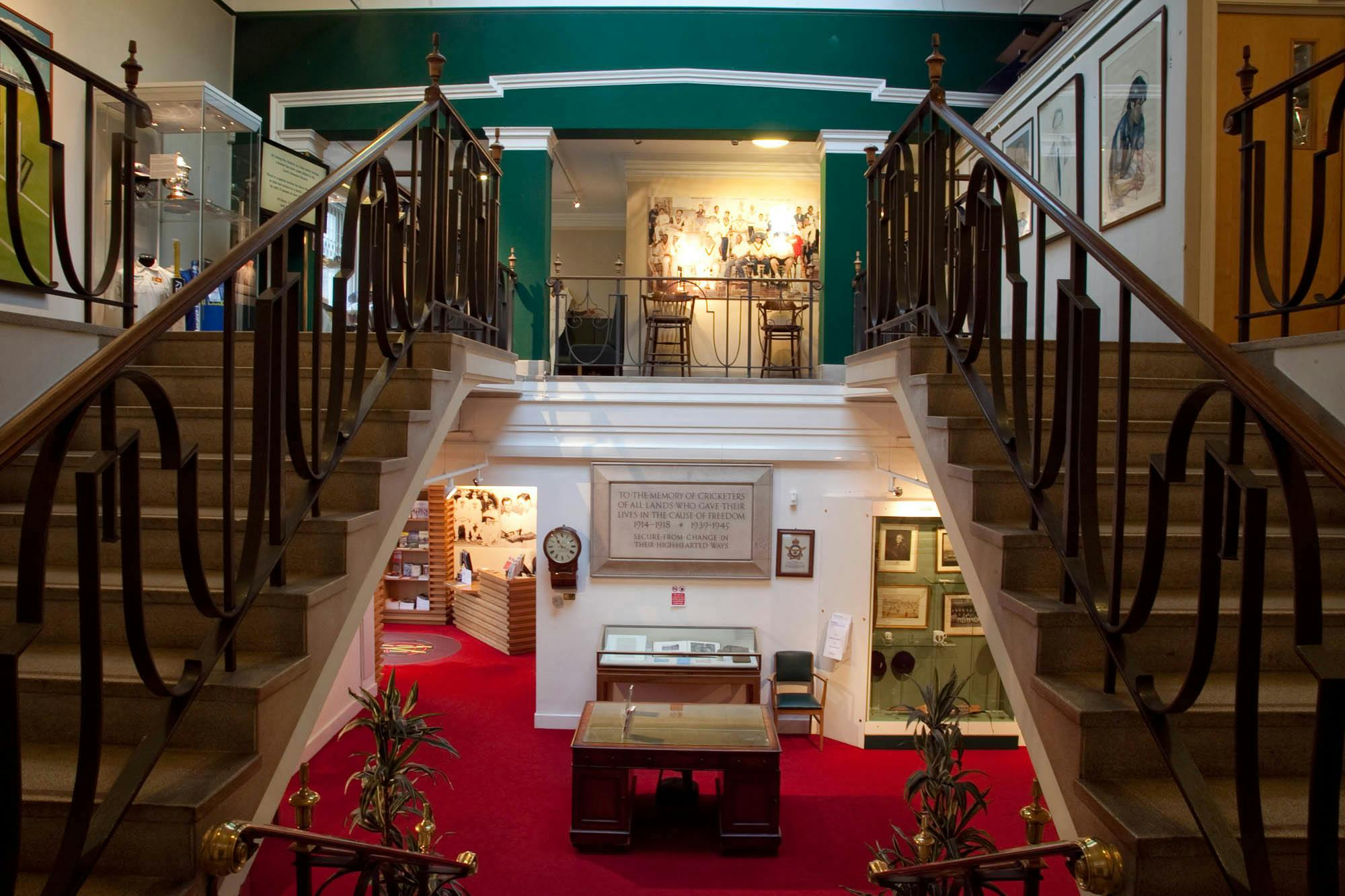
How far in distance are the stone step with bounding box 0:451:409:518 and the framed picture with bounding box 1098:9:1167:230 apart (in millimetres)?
4496

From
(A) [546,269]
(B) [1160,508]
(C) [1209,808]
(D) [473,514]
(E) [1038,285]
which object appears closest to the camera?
(C) [1209,808]

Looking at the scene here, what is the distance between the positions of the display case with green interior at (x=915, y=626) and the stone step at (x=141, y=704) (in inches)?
236

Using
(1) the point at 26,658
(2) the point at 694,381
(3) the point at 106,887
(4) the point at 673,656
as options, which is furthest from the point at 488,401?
(3) the point at 106,887

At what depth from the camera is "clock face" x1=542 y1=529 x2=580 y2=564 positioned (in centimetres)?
720

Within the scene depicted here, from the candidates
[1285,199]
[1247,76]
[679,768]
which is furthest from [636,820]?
[1247,76]

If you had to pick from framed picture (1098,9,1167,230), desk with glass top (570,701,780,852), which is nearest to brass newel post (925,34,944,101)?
framed picture (1098,9,1167,230)

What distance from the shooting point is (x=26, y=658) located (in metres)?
2.01

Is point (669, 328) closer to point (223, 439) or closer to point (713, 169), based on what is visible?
point (713, 169)

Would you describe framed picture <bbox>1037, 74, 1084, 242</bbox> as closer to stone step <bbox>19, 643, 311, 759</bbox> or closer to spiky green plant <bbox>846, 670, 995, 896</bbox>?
spiky green plant <bbox>846, 670, 995, 896</bbox>

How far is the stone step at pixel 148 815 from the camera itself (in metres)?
1.57

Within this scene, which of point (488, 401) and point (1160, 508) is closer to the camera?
point (1160, 508)

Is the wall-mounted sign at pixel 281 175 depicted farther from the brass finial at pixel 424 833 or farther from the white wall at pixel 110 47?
the brass finial at pixel 424 833

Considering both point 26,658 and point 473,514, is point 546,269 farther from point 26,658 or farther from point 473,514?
point 26,658

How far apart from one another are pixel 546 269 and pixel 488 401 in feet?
6.64
